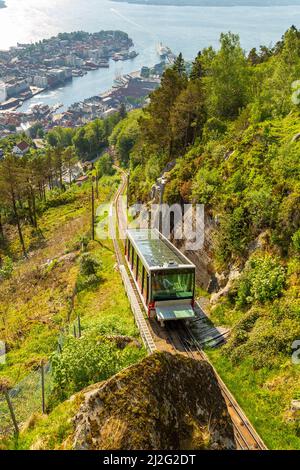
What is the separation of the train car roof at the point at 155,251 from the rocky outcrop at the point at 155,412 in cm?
1005

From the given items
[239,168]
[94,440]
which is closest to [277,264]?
[239,168]

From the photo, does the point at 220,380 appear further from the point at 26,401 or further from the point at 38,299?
the point at 38,299

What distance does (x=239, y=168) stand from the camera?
27.4 metres

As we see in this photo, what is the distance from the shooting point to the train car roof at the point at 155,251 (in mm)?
21266

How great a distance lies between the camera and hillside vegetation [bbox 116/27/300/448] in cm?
1597

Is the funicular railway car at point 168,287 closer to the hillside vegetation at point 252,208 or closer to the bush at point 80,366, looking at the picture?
the hillside vegetation at point 252,208

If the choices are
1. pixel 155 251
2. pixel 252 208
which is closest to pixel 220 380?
pixel 155 251

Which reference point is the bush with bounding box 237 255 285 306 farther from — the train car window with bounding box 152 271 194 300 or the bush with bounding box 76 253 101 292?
the bush with bounding box 76 253 101 292

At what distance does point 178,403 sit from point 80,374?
17.9ft

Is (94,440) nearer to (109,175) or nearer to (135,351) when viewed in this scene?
(135,351)

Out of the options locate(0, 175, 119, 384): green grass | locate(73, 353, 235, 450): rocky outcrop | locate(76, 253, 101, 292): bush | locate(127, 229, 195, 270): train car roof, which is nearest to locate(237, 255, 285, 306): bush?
locate(127, 229, 195, 270): train car roof

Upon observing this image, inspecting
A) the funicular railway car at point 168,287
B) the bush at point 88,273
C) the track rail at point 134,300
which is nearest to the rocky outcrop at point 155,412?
the track rail at point 134,300

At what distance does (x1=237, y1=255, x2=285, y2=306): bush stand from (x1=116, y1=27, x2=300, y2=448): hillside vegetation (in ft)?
0.17

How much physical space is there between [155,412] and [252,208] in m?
15.7
